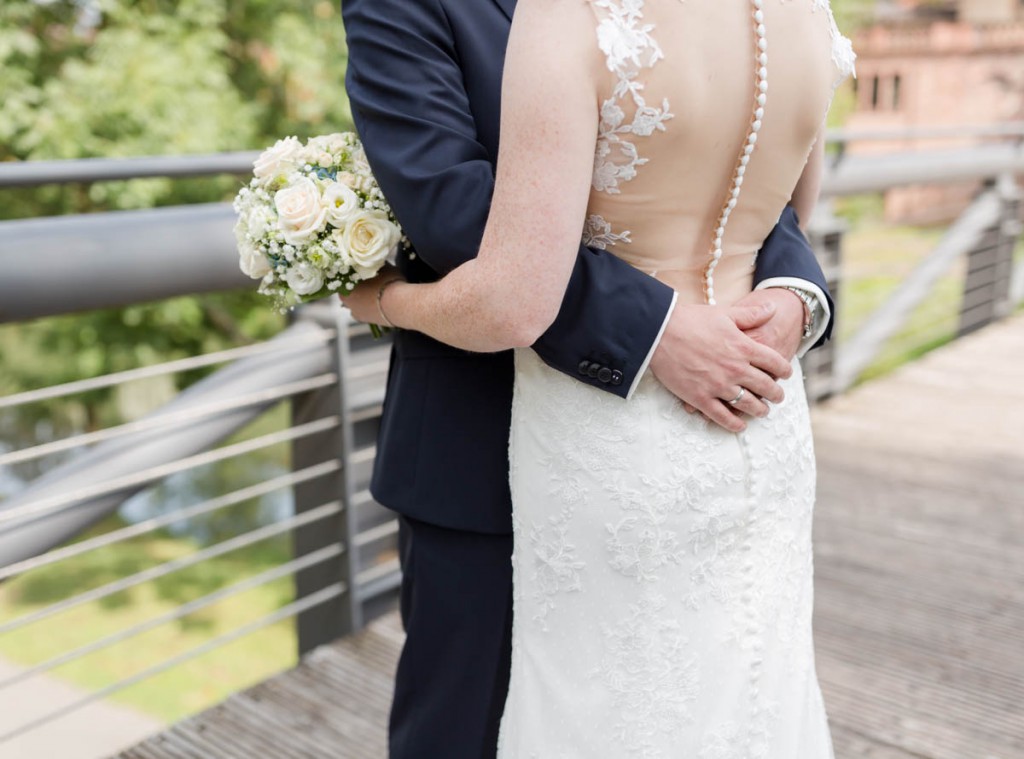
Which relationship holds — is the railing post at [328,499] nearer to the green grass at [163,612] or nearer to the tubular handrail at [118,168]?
the tubular handrail at [118,168]

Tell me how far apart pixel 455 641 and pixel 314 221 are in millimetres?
615

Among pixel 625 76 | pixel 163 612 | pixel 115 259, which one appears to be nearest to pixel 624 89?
pixel 625 76

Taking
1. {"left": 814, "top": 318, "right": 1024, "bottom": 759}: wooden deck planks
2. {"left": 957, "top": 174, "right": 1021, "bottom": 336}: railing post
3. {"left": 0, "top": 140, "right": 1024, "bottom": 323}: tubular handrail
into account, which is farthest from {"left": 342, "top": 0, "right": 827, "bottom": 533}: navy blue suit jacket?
{"left": 957, "top": 174, "right": 1021, "bottom": 336}: railing post

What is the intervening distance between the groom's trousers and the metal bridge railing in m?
0.75

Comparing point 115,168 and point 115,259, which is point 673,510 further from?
point 115,168

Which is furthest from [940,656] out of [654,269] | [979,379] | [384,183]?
[979,379]

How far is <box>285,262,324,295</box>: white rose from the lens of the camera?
138cm

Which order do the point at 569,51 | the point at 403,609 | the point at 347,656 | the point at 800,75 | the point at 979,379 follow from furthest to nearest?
the point at 979,379 → the point at 347,656 → the point at 403,609 → the point at 800,75 → the point at 569,51

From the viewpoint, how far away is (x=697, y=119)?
1.16 meters

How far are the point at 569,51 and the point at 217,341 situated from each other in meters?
12.5

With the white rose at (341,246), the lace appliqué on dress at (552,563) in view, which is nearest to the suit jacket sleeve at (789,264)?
the lace appliqué on dress at (552,563)

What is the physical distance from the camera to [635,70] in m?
1.11

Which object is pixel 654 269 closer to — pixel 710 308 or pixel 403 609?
pixel 710 308

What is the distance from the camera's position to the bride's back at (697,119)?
1.12 metres
